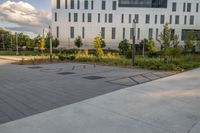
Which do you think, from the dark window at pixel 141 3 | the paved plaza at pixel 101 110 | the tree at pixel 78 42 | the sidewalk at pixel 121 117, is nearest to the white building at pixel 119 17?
the dark window at pixel 141 3

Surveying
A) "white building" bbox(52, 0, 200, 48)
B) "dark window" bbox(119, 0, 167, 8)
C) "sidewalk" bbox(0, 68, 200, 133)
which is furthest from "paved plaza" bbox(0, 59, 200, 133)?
"dark window" bbox(119, 0, 167, 8)

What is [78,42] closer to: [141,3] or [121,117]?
[141,3]

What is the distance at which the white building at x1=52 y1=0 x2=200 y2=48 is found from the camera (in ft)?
165

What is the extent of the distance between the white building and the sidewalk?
45.6 m

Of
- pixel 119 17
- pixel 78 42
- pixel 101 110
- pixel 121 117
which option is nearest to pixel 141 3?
pixel 119 17

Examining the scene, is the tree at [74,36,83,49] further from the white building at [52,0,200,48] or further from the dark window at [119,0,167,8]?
the dark window at [119,0,167,8]

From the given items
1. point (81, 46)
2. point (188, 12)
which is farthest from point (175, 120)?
point (188, 12)

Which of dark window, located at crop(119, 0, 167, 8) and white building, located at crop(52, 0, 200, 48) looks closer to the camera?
white building, located at crop(52, 0, 200, 48)

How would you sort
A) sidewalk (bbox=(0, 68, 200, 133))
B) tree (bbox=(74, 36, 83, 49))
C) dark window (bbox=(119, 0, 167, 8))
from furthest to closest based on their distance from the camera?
dark window (bbox=(119, 0, 167, 8)) → tree (bbox=(74, 36, 83, 49)) → sidewalk (bbox=(0, 68, 200, 133))

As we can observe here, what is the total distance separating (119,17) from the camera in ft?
166

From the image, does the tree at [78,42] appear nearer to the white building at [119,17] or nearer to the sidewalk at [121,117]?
the white building at [119,17]

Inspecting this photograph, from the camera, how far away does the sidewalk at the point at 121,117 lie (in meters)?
3.97

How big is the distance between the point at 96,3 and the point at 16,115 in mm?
48968

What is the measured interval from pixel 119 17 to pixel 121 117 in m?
48.4
